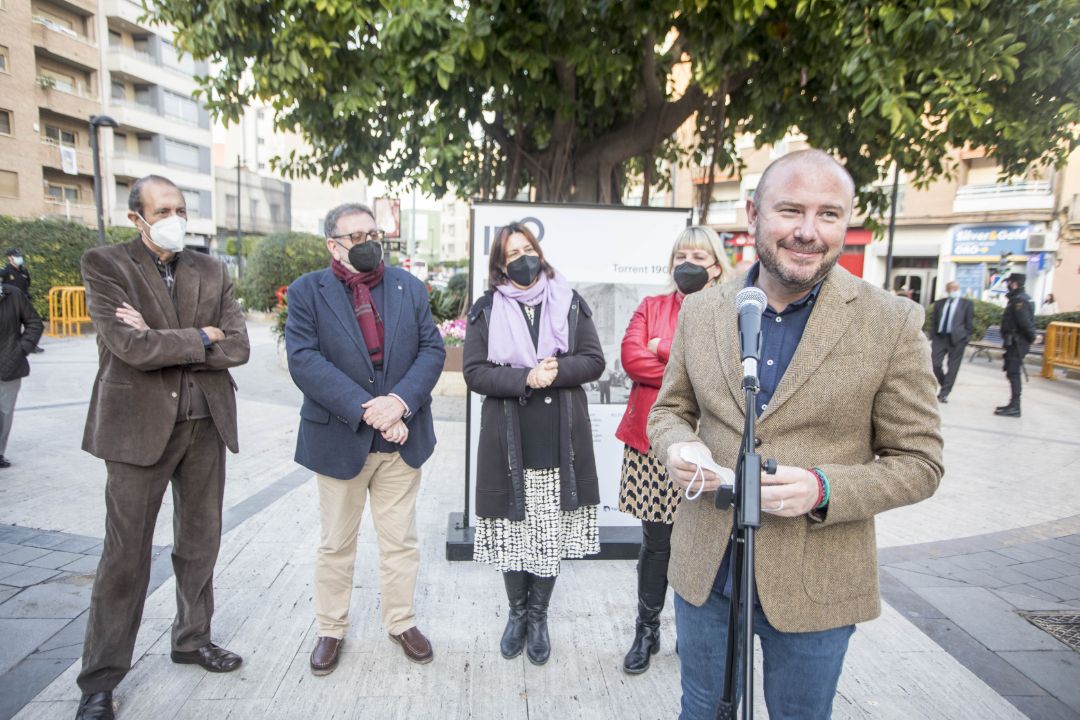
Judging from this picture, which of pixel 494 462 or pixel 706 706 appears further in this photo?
pixel 494 462

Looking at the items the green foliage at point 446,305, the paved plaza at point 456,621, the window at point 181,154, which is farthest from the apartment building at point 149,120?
the paved plaza at point 456,621

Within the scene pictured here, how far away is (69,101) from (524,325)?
37444mm

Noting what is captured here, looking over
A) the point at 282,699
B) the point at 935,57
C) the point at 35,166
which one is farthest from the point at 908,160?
the point at 35,166

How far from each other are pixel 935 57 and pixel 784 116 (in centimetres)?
267

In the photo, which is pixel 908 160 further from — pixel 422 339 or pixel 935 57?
pixel 422 339

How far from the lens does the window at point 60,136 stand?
A: 99.1ft

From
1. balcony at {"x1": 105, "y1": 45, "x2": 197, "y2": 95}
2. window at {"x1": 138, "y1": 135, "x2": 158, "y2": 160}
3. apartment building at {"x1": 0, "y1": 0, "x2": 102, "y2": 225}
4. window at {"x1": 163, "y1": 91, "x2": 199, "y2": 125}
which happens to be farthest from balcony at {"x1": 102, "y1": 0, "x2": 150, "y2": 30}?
window at {"x1": 138, "y1": 135, "x2": 158, "y2": 160}

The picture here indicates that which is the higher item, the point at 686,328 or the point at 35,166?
the point at 35,166

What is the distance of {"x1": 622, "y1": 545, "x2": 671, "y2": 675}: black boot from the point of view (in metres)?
2.97

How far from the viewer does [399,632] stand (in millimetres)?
3041

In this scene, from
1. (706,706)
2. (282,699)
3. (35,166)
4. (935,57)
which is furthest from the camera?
(35,166)

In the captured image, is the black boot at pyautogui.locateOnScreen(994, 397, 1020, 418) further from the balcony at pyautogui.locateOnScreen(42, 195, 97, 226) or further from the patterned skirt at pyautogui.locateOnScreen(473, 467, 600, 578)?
the balcony at pyautogui.locateOnScreen(42, 195, 97, 226)

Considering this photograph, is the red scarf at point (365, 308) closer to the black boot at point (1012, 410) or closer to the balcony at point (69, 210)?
the black boot at point (1012, 410)

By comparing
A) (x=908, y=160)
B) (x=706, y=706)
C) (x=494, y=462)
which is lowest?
(x=706, y=706)
